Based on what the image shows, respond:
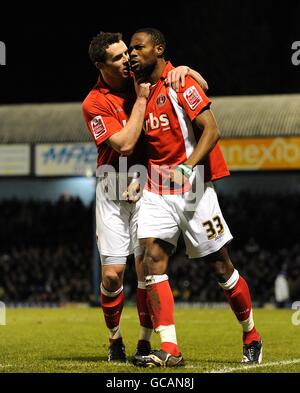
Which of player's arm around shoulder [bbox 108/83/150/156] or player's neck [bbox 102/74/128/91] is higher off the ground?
player's neck [bbox 102/74/128/91]

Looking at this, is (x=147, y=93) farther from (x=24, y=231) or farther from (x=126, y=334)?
(x=24, y=231)

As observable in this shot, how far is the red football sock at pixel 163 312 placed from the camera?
7.25 meters

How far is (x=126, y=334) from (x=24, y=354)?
3.54 metres

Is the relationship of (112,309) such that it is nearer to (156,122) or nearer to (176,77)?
(156,122)

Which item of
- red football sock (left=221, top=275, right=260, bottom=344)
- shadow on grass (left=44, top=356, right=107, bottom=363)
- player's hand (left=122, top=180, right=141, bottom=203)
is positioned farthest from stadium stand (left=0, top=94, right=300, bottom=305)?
player's hand (left=122, top=180, right=141, bottom=203)

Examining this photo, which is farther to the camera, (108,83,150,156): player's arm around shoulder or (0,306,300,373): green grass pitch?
(108,83,150,156): player's arm around shoulder

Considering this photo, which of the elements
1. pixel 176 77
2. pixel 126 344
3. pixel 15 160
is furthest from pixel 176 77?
pixel 15 160

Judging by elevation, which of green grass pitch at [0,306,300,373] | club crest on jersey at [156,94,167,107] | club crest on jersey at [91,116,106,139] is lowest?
green grass pitch at [0,306,300,373]

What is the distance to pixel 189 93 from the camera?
7.46 m

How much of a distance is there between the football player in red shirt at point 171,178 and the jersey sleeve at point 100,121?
11.7 inches

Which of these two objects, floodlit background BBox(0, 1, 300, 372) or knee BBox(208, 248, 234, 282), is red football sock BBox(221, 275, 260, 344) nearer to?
knee BBox(208, 248, 234, 282)

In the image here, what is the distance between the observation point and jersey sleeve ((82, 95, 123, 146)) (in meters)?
7.73

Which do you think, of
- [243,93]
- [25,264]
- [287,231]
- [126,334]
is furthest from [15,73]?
[126,334]

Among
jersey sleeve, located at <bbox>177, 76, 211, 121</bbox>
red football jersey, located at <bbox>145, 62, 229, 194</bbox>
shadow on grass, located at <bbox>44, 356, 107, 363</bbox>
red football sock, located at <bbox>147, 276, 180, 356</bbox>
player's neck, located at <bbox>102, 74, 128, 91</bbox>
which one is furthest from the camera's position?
shadow on grass, located at <bbox>44, 356, 107, 363</bbox>
